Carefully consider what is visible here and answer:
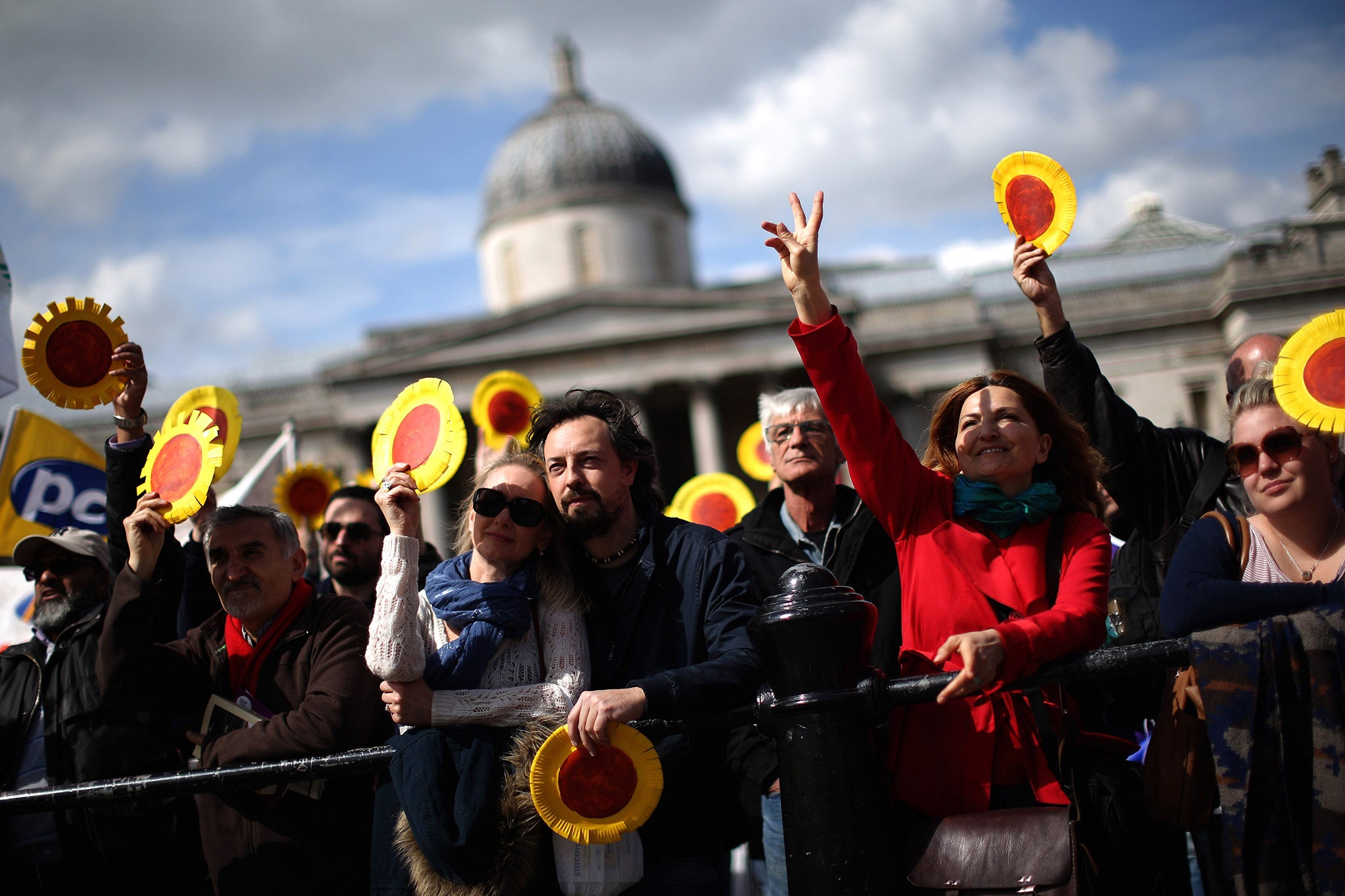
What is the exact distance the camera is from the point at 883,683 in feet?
8.49

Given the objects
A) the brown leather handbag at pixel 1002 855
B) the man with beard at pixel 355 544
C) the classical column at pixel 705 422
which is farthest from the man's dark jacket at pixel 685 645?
the classical column at pixel 705 422

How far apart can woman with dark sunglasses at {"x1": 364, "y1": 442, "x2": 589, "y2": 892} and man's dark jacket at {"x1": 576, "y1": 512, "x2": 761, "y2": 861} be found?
0.11 m

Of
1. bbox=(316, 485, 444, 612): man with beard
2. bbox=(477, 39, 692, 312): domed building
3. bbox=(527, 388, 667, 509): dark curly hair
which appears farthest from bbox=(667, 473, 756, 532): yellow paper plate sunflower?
bbox=(477, 39, 692, 312): domed building

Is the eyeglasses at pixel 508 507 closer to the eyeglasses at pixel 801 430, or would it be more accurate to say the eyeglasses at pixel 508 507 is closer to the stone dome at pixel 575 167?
the eyeglasses at pixel 801 430

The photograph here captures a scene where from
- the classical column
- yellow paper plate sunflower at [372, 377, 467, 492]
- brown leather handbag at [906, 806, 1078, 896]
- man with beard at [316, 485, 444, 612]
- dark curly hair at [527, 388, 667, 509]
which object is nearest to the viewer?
brown leather handbag at [906, 806, 1078, 896]

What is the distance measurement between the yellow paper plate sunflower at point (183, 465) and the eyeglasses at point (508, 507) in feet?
3.66

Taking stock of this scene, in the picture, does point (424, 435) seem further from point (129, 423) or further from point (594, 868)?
point (129, 423)

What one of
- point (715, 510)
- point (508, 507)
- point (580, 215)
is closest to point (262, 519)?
point (508, 507)

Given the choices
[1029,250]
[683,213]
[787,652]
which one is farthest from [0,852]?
[683,213]

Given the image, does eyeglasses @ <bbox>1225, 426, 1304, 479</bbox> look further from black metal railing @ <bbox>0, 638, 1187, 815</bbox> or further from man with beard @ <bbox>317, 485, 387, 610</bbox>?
man with beard @ <bbox>317, 485, 387, 610</bbox>

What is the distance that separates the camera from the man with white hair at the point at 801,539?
3.70 meters

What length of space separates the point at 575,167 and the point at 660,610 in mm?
37919

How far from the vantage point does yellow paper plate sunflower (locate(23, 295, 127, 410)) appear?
14.7ft

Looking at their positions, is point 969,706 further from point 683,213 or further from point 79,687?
point 683,213
